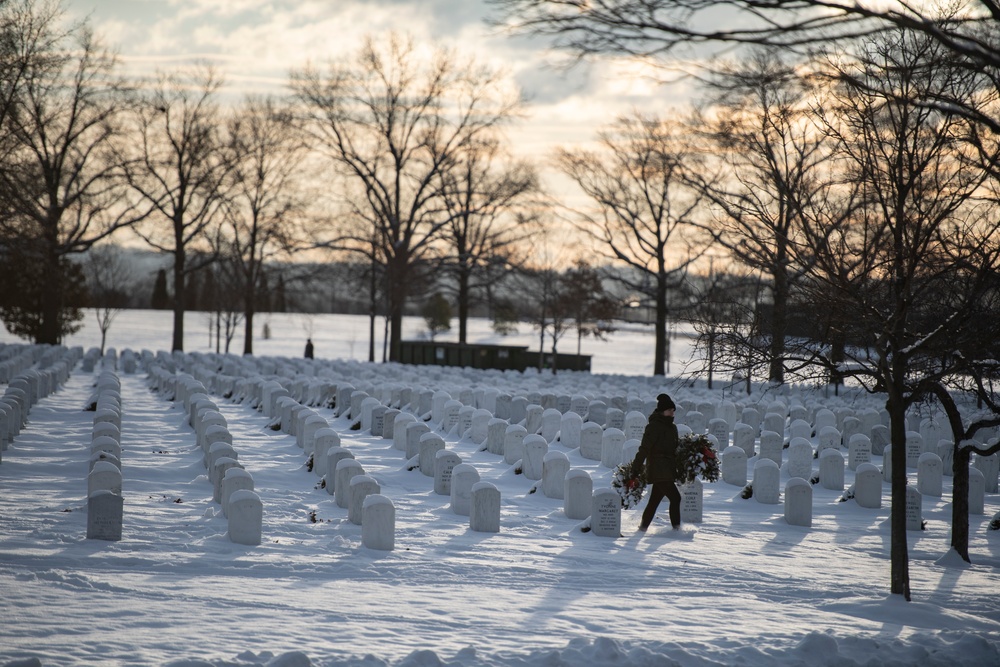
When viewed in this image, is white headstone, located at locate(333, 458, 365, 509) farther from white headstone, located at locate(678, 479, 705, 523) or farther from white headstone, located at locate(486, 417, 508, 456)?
white headstone, located at locate(486, 417, 508, 456)

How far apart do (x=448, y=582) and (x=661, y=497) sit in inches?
133

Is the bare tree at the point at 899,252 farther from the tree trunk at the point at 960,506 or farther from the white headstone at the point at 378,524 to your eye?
the white headstone at the point at 378,524

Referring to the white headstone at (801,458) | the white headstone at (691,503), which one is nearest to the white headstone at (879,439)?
the white headstone at (801,458)

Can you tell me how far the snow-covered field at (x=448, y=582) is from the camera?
5.34 meters

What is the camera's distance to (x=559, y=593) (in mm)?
6863

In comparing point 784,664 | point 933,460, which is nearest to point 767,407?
point 933,460

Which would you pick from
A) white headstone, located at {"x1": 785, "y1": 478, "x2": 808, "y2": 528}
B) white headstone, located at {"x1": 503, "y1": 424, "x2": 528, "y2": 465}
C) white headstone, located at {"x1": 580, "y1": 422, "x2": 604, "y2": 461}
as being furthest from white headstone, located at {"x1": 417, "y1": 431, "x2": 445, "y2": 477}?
white headstone, located at {"x1": 785, "y1": 478, "x2": 808, "y2": 528}

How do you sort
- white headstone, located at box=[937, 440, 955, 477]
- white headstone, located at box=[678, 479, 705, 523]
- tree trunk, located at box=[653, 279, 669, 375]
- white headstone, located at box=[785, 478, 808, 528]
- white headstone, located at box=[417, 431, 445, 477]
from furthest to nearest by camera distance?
tree trunk, located at box=[653, 279, 669, 375] < white headstone, located at box=[937, 440, 955, 477] < white headstone, located at box=[417, 431, 445, 477] < white headstone, located at box=[785, 478, 808, 528] < white headstone, located at box=[678, 479, 705, 523]

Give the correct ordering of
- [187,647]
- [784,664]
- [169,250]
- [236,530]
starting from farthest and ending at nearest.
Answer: [169,250], [236,530], [784,664], [187,647]

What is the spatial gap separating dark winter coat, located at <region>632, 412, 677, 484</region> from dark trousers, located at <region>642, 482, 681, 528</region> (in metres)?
0.09

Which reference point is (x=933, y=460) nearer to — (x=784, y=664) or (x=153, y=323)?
(x=784, y=664)

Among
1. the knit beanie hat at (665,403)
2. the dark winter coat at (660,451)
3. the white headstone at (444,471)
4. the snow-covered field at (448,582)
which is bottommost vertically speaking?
the snow-covered field at (448,582)

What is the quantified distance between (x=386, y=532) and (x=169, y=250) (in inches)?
1423

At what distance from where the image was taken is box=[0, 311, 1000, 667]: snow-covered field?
5.34 meters
